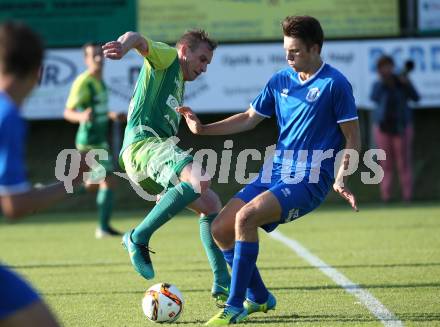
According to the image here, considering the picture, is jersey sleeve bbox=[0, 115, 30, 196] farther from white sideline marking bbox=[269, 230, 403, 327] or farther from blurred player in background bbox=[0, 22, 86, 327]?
white sideline marking bbox=[269, 230, 403, 327]

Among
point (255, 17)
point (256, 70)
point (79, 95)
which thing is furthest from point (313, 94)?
point (255, 17)

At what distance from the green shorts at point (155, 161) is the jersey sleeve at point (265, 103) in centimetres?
62

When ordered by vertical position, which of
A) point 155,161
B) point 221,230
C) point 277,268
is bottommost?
point 277,268

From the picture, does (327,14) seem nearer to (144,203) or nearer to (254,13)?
(254,13)

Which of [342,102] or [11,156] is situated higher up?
[11,156]

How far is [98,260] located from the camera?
33.1 feet

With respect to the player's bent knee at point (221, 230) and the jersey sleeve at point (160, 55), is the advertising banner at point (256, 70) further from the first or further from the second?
the player's bent knee at point (221, 230)

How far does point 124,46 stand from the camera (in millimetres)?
5910

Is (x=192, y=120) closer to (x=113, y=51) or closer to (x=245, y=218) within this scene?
(x=245, y=218)

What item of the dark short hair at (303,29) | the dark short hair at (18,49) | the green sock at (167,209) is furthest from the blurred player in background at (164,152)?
the dark short hair at (18,49)

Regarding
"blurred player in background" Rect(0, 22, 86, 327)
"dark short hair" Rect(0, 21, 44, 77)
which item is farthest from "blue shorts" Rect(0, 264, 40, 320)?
"dark short hair" Rect(0, 21, 44, 77)

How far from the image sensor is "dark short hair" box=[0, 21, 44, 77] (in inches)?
148

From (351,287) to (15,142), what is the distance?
4.41m

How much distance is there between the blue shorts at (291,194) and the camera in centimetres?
613
